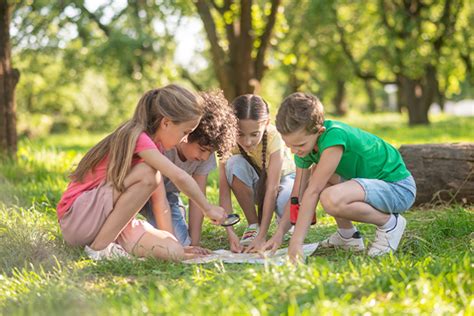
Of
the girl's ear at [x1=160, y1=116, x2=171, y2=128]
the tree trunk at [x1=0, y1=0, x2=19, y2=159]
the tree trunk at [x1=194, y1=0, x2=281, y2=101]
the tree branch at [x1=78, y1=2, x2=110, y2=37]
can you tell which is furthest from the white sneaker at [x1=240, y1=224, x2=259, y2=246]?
the tree branch at [x1=78, y1=2, x2=110, y2=37]

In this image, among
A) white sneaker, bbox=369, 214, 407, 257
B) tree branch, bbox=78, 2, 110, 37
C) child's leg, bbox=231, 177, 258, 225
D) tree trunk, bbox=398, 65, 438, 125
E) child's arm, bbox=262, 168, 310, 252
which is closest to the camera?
white sneaker, bbox=369, 214, 407, 257

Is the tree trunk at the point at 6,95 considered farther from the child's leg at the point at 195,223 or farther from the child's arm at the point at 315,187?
the child's arm at the point at 315,187

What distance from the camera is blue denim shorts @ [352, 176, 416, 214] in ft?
12.6

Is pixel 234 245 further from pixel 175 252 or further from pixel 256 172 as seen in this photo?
pixel 256 172

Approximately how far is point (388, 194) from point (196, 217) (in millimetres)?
1266

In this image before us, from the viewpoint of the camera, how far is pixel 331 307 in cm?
247

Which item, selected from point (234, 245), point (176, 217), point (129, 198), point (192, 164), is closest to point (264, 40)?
point (176, 217)

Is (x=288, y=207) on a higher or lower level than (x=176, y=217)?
higher

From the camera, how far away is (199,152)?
422 cm

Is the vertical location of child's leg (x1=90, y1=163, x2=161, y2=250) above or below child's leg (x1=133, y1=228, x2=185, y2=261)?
above

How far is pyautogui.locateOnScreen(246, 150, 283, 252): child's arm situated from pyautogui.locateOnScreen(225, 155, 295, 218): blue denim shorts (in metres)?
0.19

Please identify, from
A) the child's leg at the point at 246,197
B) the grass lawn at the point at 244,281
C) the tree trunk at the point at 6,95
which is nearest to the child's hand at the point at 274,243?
the grass lawn at the point at 244,281

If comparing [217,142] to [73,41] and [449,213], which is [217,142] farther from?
[73,41]

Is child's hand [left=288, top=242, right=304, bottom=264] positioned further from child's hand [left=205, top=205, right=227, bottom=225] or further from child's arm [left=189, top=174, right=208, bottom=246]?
child's arm [left=189, top=174, right=208, bottom=246]
